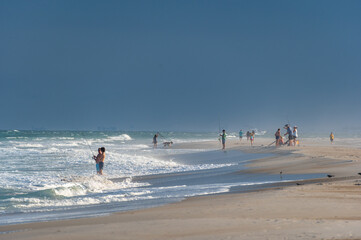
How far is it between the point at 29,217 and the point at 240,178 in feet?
25.9

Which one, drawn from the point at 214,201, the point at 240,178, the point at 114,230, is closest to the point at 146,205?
the point at 214,201

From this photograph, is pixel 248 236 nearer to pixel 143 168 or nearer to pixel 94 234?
pixel 94 234

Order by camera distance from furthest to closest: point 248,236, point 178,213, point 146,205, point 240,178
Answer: point 240,178
point 146,205
point 178,213
point 248,236

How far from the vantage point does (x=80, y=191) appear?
1333 cm

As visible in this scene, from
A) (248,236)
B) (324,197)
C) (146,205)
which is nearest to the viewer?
(248,236)

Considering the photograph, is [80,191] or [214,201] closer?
[214,201]

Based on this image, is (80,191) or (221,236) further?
(80,191)

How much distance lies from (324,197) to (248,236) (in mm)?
3411

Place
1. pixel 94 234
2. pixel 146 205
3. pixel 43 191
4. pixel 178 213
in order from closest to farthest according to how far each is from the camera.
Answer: pixel 94 234, pixel 178 213, pixel 146 205, pixel 43 191

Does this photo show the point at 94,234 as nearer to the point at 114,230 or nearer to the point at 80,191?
the point at 114,230

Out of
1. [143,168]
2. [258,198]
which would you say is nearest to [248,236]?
[258,198]

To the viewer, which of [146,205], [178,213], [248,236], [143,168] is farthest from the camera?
[143,168]

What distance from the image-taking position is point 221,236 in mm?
6133

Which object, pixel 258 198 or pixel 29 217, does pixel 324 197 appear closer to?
pixel 258 198
